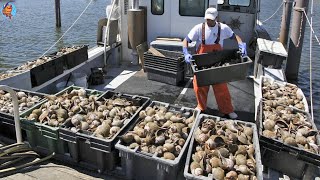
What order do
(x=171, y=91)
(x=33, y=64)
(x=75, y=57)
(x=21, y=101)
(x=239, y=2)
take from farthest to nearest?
(x=239, y=2)
(x=75, y=57)
(x=171, y=91)
(x=33, y=64)
(x=21, y=101)

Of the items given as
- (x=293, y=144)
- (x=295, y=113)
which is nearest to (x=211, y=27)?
(x=295, y=113)

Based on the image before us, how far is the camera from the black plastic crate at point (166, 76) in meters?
6.65

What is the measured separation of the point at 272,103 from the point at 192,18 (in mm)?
3662

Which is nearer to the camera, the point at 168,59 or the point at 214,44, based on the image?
the point at 214,44

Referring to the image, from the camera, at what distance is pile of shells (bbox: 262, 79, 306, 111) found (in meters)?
4.67

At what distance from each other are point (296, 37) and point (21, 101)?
23.4ft

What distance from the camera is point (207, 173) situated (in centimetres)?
305

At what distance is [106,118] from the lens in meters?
3.98

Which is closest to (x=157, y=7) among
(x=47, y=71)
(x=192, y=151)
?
(x=47, y=71)

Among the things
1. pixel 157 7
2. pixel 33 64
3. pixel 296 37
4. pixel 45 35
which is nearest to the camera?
pixel 33 64

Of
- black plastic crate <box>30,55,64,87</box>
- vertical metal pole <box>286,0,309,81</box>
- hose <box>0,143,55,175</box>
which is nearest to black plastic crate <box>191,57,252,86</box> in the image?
hose <box>0,143,55,175</box>

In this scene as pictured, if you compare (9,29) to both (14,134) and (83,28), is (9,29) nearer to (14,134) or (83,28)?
(83,28)

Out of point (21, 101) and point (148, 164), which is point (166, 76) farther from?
point (148, 164)

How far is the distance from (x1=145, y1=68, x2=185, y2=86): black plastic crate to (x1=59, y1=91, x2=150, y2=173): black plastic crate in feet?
9.67
